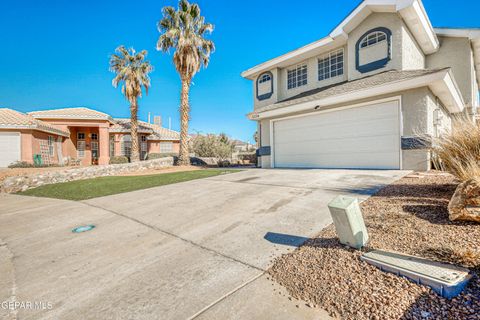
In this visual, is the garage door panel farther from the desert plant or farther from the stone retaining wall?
the stone retaining wall

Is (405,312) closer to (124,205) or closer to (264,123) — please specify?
(124,205)

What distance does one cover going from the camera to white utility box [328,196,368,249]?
2.39 meters

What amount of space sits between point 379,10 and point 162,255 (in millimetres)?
13813

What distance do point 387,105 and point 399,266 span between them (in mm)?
8638

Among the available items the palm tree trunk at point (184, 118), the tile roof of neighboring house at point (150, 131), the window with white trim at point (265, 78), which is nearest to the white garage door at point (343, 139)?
the window with white trim at point (265, 78)

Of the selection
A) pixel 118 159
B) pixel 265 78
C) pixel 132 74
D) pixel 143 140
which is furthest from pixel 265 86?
pixel 118 159

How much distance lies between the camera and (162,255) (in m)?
2.88

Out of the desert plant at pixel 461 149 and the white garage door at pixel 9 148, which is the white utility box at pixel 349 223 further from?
the white garage door at pixel 9 148

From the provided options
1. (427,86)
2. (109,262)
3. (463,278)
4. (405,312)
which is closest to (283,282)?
(405,312)

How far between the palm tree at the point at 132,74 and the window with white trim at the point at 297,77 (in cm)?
1249

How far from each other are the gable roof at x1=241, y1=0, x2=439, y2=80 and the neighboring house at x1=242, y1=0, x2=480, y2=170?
0.13 feet

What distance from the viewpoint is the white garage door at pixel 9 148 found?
15.6 m

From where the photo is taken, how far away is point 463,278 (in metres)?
1.76

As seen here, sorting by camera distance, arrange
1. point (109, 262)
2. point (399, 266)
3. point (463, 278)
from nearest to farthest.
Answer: point (463, 278) < point (399, 266) < point (109, 262)
